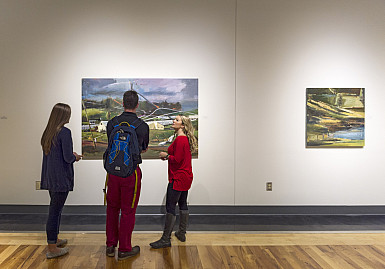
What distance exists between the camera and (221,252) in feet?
12.9

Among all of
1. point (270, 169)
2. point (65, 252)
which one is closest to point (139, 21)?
point (270, 169)

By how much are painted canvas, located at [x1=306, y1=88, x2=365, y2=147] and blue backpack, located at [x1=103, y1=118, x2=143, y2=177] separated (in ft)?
10.2

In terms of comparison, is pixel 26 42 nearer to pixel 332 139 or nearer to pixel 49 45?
pixel 49 45

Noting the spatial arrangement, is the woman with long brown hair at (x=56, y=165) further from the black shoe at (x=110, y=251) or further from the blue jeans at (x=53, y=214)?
the black shoe at (x=110, y=251)

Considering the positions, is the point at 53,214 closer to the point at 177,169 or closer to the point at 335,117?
the point at 177,169

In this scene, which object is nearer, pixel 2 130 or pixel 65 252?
pixel 65 252

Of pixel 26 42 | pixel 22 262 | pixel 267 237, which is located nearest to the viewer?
pixel 22 262

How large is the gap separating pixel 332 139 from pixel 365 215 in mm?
1287

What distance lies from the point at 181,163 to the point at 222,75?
2.00 m

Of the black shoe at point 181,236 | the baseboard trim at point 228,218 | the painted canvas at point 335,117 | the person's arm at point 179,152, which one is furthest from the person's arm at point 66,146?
the painted canvas at point 335,117

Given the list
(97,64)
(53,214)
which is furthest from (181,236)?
(97,64)

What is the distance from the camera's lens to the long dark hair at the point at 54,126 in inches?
146

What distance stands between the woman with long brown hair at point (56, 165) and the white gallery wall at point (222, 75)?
183cm

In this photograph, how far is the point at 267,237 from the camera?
4484mm
